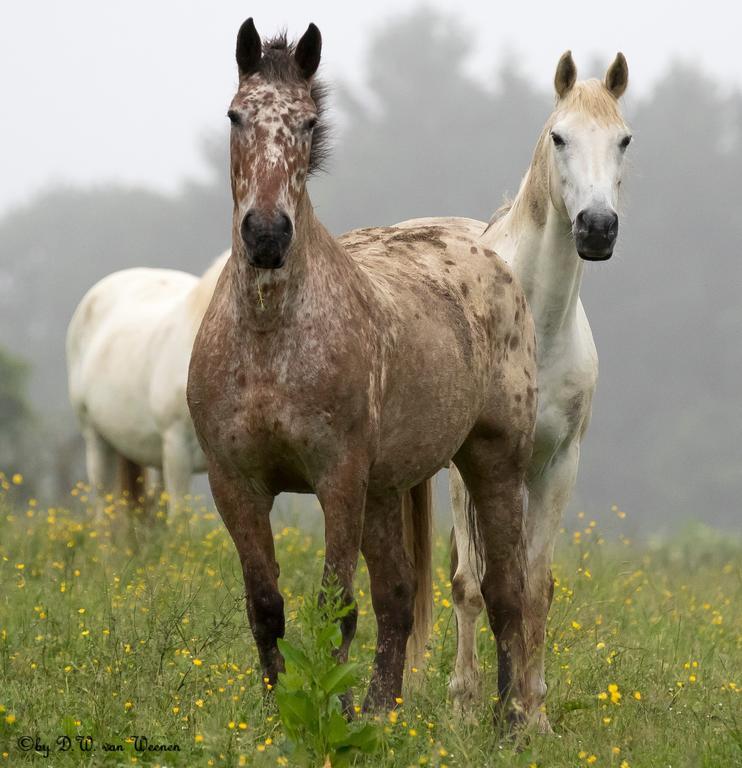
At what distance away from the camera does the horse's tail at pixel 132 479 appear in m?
10.8

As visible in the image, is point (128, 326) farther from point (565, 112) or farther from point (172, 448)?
point (565, 112)

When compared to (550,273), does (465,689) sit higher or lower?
lower

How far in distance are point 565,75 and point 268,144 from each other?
265cm

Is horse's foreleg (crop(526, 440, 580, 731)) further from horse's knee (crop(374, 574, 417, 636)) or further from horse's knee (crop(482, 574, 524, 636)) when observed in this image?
horse's knee (crop(374, 574, 417, 636))

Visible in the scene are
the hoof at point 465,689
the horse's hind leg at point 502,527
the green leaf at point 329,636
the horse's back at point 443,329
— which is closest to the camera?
the green leaf at point 329,636

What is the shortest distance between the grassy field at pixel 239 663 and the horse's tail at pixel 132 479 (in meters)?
1.44

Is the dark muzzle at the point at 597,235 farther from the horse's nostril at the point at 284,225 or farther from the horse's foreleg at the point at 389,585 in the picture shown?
the horse's nostril at the point at 284,225

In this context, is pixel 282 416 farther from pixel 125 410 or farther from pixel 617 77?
pixel 125 410

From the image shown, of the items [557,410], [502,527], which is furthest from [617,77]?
[502,527]

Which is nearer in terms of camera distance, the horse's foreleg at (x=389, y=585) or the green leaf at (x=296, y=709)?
the green leaf at (x=296, y=709)

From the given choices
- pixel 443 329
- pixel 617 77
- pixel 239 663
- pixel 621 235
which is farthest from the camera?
pixel 621 235

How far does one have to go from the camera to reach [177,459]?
9.98 metres

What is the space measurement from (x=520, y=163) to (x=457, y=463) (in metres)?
42.0

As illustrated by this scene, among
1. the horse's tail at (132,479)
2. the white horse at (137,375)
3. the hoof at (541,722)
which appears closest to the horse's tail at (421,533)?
the hoof at (541,722)
